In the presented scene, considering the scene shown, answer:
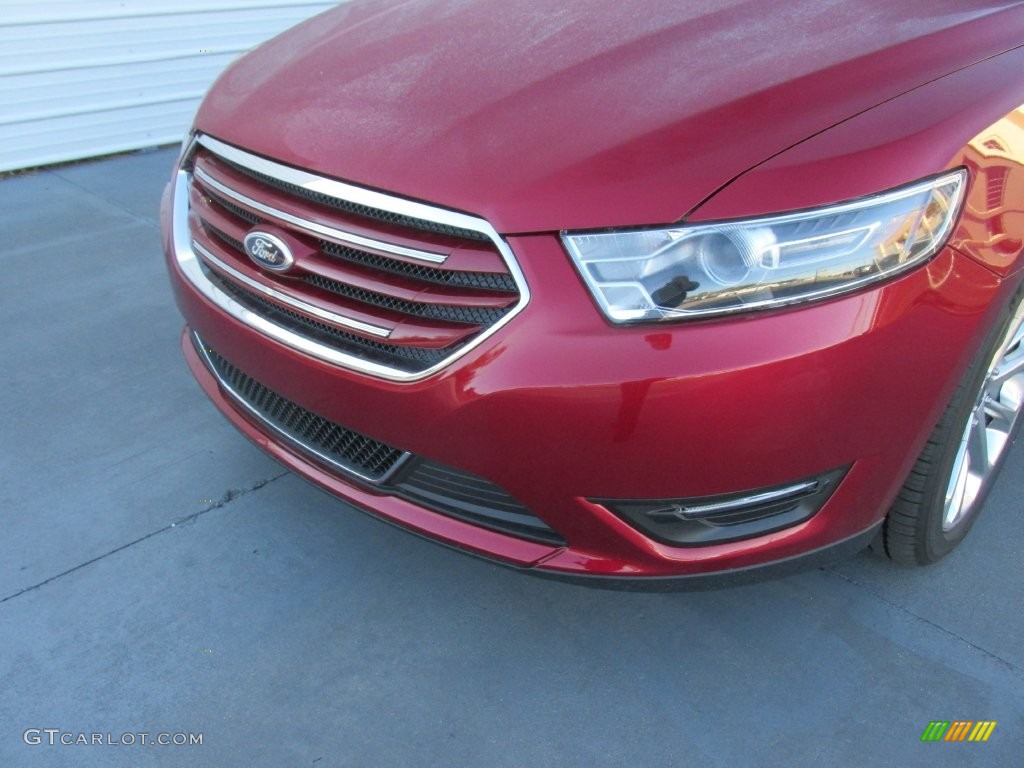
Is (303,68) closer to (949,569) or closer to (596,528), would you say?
(596,528)

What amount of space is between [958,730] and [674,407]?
1021mm

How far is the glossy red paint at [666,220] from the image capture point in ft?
5.04

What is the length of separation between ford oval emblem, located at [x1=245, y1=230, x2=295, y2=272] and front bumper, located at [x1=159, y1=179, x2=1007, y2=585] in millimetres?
208

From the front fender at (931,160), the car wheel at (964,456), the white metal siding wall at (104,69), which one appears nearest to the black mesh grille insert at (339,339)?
the front fender at (931,160)

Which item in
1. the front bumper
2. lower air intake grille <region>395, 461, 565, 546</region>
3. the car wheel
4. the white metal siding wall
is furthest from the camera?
the white metal siding wall

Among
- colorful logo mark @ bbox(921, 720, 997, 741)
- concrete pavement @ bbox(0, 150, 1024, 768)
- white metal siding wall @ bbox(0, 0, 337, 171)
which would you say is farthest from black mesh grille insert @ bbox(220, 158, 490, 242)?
white metal siding wall @ bbox(0, 0, 337, 171)

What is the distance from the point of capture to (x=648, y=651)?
2084mm

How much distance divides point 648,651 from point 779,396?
825mm

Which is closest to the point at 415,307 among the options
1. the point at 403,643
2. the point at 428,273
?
the point at 428,273

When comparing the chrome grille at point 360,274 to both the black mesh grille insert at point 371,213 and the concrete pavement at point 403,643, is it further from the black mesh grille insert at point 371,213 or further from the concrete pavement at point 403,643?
the concrete pavement at point 403,643

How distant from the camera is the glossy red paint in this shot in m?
1.54

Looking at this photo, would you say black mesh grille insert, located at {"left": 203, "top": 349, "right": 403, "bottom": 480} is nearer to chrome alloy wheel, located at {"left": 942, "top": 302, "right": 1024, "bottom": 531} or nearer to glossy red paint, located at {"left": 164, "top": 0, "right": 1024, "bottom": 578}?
glossy red paint, located at {"left": 164, "top": 0, "right": 1024, "bottom": 578}

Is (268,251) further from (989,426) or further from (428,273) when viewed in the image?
(989,426)

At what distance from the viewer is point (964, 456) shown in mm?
2166
